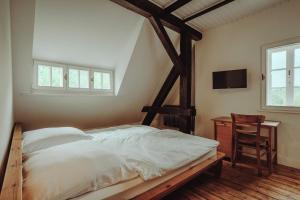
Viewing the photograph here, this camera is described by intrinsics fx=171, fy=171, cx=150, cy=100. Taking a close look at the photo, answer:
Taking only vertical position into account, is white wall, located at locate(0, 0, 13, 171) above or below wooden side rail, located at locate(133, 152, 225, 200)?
above

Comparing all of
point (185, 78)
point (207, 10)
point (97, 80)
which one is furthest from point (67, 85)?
point (207, 10)

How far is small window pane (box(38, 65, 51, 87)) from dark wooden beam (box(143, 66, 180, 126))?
2.18 meters

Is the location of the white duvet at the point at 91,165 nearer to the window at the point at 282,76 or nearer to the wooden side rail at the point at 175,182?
the wooden side rail at the point at 175,182

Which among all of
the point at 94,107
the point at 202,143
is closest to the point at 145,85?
the point at 94,107

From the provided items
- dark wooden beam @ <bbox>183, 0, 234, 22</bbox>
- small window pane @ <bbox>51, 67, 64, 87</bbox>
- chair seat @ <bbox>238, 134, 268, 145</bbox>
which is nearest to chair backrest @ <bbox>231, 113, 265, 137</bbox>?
chair seat @ <bbox>238, 134, 268, 145</bbox>

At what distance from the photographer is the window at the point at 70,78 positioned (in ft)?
9.23

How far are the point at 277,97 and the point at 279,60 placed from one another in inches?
24.8

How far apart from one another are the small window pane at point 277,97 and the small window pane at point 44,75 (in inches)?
151

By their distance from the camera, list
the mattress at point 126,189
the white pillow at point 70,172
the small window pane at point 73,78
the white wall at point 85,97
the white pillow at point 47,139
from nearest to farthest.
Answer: the white pillow at point 70,172, the mattress at point 126,189, the white pillow at point 47,139, the white wall at point 85,97, the small window pane at point 73,78

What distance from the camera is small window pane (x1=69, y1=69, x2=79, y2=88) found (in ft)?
10.2

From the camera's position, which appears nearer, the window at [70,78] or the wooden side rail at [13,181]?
the wooden side rail at [13,181]

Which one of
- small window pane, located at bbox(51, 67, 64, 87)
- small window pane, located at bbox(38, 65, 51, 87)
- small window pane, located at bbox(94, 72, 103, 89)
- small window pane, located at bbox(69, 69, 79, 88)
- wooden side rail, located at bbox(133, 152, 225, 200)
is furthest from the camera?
small window pane, located at bbox(94, 72, 103, 89)

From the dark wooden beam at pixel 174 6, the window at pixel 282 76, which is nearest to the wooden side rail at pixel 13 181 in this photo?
the dark wooden beam at pixel 174 6

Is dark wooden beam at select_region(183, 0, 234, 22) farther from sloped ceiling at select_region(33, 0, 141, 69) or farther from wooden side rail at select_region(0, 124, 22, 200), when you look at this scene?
wooden side rail at select_region(0, 124, 22, 200)
